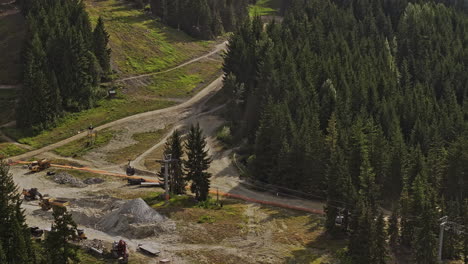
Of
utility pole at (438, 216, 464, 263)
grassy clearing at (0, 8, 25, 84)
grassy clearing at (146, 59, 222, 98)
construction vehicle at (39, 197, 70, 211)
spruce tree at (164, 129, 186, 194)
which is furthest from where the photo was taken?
grassy clearing at (146, 59, 222, 98)

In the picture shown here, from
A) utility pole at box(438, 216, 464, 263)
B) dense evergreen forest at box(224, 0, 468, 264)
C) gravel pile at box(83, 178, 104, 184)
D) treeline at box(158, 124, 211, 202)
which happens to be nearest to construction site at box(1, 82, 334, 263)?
gravel pile at box(83, 178, 104, 184)

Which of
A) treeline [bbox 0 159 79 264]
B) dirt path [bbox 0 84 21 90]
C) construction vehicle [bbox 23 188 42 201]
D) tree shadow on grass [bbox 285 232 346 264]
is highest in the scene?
dirt path [bbox 0 84 21 90]

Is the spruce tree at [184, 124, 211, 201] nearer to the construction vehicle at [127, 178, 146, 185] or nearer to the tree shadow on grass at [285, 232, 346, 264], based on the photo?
the construction vehicle at [127, 178, 146, 185]

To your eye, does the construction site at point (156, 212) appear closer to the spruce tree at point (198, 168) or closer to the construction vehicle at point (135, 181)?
the construction vehicle at point (135, 181)

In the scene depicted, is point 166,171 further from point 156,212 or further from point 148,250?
point 148,250

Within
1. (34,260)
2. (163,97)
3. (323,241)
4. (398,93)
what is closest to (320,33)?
(398,93)

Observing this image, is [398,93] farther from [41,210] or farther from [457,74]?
[41,210]

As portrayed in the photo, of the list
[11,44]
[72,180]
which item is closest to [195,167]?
[72,180]
